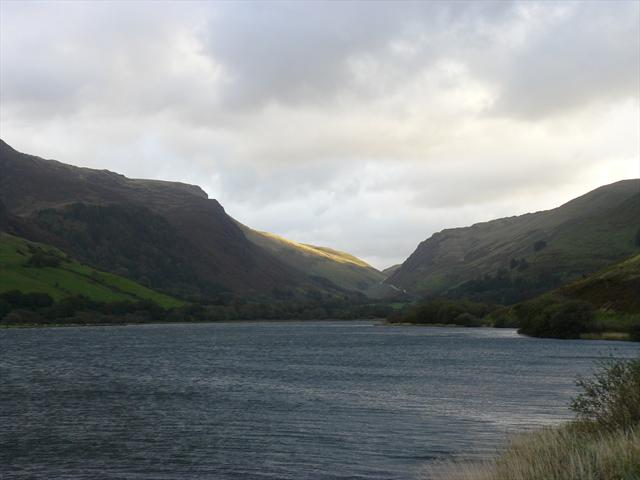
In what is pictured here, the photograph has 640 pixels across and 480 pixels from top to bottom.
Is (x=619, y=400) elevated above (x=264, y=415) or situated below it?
above

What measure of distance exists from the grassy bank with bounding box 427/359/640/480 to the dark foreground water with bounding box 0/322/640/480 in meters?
5.33

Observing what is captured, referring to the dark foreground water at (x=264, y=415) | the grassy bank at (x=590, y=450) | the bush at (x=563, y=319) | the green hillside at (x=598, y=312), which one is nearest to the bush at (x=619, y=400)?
the grassy bank at (x=590, y=450)

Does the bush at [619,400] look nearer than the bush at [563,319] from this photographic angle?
Yes

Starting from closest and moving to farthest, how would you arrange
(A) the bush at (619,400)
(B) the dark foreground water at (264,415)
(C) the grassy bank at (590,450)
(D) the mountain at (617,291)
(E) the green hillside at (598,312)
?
1. (C) the grassy bank at (590,450)
2. (A) the bush at (619,400)
3. (B) the dark foreground water at (264,415)
4. (E) the green hillside at (598,312)
5. (D) the mountain at (617,291)

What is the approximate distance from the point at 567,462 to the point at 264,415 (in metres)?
32.5

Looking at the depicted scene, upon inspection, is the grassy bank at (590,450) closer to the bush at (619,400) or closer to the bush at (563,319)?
the bush at (619,400)

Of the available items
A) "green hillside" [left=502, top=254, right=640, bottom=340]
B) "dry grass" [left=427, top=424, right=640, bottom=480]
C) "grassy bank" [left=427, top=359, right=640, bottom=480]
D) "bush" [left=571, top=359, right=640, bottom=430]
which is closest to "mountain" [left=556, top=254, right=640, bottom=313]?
"green hillside" [left=502, top=254, right=640, bottom=340]

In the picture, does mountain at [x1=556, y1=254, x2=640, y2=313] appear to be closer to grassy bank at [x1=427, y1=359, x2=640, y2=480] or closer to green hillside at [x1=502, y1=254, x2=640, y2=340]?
green hillside at [x1=502, y1=254, x2=640, y2=340]

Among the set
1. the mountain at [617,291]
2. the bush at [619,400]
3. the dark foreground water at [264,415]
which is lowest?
the dark foreground water at [264,415]

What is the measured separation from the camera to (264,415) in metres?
53.4

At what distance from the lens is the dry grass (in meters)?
22.0

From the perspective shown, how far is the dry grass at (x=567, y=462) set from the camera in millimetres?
21969

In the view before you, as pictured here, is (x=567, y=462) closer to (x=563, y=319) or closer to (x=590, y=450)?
(x=590, y=450)

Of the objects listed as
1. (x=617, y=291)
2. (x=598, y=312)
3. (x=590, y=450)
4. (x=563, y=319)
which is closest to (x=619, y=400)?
(x=590, y=450)
